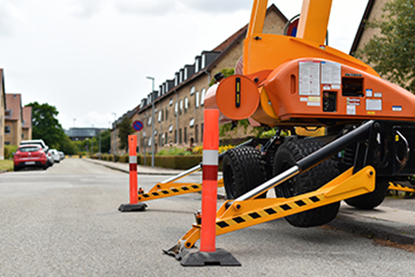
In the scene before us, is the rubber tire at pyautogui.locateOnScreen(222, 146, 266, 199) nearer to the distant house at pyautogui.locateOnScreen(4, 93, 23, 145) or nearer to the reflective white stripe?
the reflective white stripe

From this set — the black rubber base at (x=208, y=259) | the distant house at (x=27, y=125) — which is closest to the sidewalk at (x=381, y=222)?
the black rubber base at (x=208, y=259)

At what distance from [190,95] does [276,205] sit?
40307 mm

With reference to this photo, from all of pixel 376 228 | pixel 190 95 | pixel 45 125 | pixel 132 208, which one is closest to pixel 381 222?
pixel 376 228

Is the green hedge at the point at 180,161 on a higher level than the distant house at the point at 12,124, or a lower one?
lower

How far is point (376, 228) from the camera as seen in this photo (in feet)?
18.0

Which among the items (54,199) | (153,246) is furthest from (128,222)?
(54,199)

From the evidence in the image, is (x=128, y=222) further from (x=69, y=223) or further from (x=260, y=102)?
(x=260, y=102)

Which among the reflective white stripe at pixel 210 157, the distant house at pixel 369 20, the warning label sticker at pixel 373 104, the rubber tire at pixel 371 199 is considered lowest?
the rubber tire at pixel 371 199

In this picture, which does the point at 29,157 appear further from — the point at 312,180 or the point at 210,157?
the point at 210,157

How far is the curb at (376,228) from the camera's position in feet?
16.7

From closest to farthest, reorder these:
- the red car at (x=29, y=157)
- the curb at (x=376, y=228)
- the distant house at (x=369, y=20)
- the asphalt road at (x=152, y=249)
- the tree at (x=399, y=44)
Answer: the asphalt road at (x=152, y=249) < the curb at (x=376, y=228) < the tree at (x=399, y=44) < the distant house at (x=369, y=20) < the red car at (x=29, y=157)

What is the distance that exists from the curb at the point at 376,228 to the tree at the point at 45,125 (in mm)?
93526

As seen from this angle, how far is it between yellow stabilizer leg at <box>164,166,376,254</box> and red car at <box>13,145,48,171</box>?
80.4ft

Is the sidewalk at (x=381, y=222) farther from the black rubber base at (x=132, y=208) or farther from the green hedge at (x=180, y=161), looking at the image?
the green hedge at (x=180, y=161)
